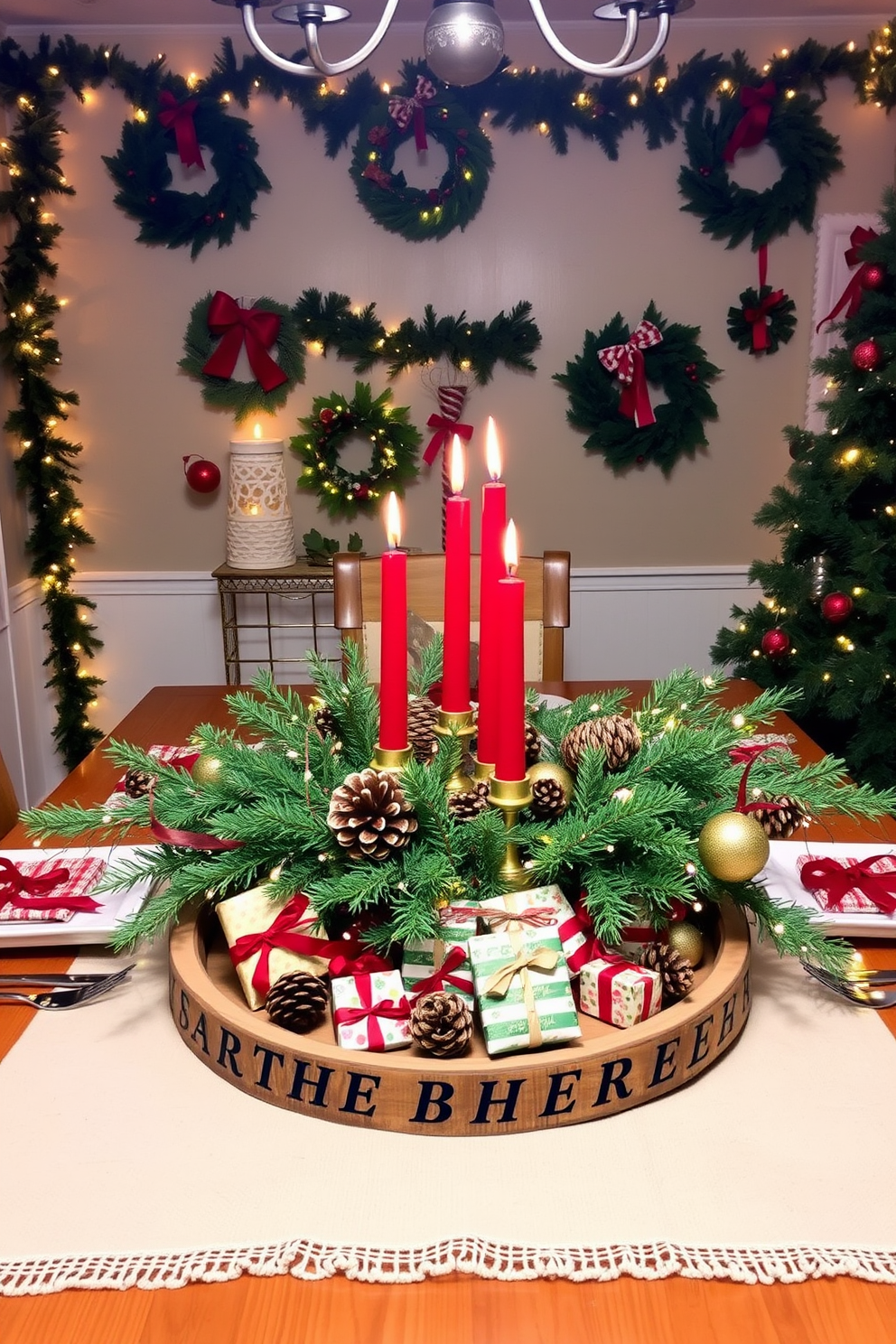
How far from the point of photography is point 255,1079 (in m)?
0.74

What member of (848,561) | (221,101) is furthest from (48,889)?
(221,101)

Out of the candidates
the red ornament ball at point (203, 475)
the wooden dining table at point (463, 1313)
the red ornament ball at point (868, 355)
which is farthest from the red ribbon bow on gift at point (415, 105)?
the wooden dining table at point (463, 1313)

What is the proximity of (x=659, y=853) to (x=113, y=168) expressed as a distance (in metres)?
3.06

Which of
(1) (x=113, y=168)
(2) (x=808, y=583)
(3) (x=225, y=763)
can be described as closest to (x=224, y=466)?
(1) (x=113, y=168)

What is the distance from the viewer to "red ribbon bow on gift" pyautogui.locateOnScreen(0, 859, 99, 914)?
998 millimetres

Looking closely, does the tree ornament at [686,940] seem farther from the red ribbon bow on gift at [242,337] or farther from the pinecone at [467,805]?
the red ribbon bow on gift at [242,337]

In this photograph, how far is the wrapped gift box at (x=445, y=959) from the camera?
77 cm

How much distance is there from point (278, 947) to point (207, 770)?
0.21m

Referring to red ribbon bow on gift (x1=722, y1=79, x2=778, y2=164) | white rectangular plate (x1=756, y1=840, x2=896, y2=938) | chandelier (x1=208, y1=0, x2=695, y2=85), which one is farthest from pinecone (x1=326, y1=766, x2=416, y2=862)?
red ribbon bow on gift (x1=722, y1=79, x2=778, y2=164)

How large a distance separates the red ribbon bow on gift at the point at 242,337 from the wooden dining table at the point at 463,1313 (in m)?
2.96

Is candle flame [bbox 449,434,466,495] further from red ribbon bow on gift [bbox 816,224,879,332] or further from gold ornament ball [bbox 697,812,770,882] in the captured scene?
red ribbon bow on gift [bbox 816,224,879,332]

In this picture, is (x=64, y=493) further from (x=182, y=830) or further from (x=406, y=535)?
(x=182, y=830)

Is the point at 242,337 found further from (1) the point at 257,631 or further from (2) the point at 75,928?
(2) the point at 75,928

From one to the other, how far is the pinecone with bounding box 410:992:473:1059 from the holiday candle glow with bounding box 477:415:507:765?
0.22m
